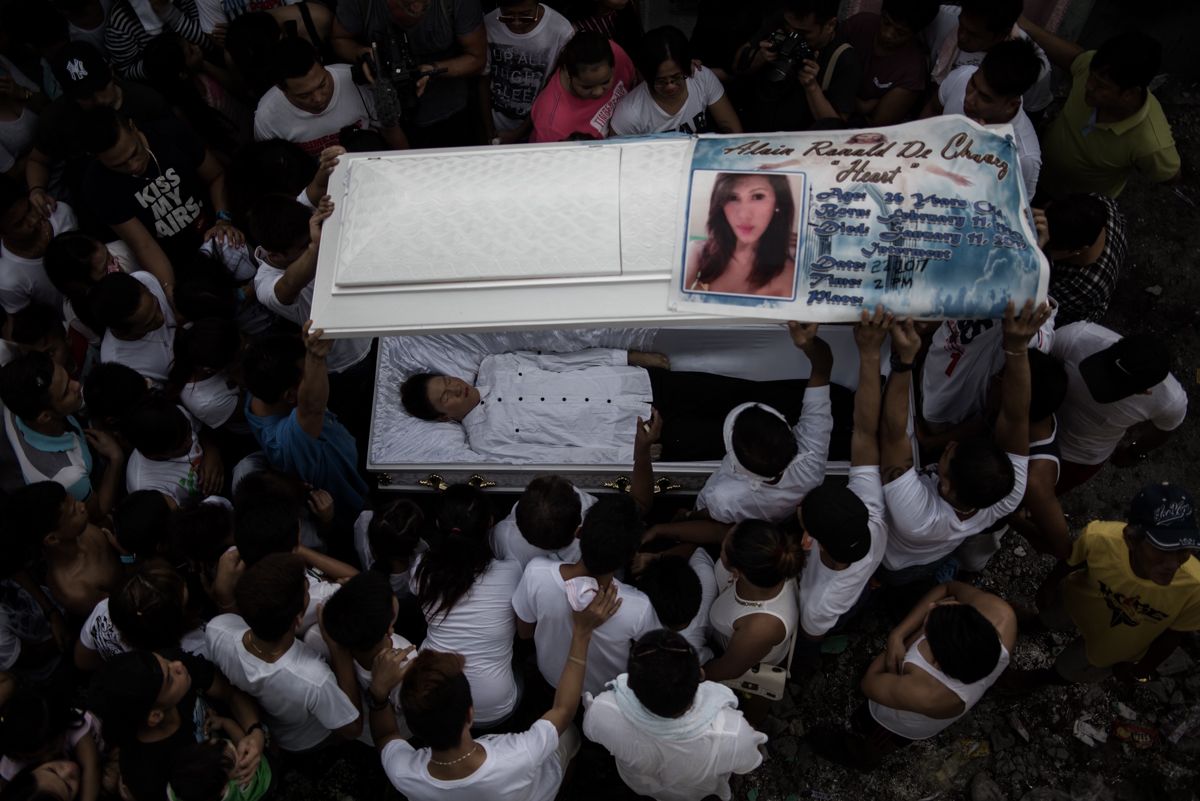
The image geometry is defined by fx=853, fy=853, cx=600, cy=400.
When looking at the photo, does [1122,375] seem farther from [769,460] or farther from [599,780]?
[599,780]

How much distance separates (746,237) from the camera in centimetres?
309

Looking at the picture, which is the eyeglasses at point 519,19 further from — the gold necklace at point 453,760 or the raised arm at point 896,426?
the gold necklace at point 453,760

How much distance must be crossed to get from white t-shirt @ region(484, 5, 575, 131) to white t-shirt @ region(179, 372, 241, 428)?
7.24 feet

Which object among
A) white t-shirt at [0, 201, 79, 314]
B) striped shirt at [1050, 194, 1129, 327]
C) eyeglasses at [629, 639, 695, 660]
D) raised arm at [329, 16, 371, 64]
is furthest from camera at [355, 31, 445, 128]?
striped shirt at [1050, 194, 1129, 327]

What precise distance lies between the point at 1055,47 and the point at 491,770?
15.0 feet

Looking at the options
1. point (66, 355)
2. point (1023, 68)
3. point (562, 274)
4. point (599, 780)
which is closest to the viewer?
point (562, 274)

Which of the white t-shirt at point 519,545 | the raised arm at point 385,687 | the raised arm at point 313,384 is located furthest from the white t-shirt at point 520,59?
the raised arm at point 385,687

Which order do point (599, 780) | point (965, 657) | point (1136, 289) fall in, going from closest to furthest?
point (965, 657)
point (599, 780)
point (1136, 289)

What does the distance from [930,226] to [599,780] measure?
278 centimetres

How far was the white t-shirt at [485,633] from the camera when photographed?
3.36m

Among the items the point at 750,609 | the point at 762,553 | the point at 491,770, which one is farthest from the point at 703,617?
the point at 491,770

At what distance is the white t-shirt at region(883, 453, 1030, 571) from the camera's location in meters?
3.25

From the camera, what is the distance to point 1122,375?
11.0 feet

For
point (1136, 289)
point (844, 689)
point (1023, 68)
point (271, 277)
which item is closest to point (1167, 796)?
point (844, 689)
